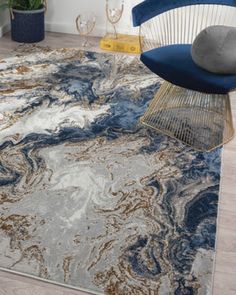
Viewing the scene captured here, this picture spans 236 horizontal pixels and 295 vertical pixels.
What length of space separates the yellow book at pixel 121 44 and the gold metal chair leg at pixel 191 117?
0.97 m

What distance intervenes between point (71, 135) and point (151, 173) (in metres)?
0.55

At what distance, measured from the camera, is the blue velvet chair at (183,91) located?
7.30 ft

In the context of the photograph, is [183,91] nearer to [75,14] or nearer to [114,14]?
[114,14]

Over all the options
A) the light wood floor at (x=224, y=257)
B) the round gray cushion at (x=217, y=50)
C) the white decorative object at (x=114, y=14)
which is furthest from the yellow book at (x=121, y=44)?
the light wood floor at (x=224, y=257)

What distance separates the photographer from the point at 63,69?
3.25 m

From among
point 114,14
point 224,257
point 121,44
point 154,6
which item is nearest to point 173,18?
point 154,6

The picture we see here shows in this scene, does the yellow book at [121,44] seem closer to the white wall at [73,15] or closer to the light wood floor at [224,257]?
the white wall at [73,15]

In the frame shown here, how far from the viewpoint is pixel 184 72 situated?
2.23m

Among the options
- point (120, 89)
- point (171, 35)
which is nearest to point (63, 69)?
point (120, 89)

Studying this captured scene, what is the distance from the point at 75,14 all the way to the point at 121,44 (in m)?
0.62

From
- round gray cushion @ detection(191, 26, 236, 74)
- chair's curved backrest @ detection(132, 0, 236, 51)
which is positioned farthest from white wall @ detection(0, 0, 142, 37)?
round gray cushion @ detection(191, 26, 236, 74)

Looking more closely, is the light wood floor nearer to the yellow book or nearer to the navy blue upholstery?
the navy blue upholstery

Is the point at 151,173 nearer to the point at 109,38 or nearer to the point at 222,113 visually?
the point at 222,113

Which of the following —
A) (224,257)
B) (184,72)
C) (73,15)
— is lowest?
(224,257)
